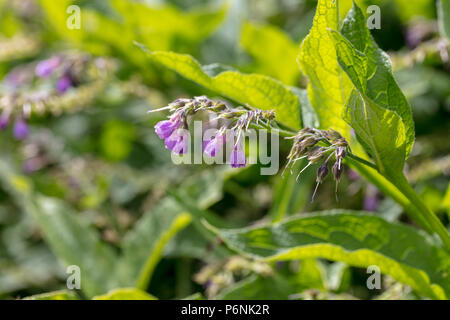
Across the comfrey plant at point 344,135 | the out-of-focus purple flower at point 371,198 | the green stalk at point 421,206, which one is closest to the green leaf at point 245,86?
the comfrey plant at point 344,135

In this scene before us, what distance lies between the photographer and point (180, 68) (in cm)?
111

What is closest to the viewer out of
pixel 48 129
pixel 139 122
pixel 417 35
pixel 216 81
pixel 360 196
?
pixel 216 81

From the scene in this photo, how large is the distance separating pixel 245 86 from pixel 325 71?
0.16m

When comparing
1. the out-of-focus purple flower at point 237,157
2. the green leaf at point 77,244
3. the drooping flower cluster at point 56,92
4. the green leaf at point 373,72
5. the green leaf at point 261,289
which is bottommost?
the green leaf at point 261,289

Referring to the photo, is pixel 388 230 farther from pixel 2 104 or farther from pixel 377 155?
pixel 2 104

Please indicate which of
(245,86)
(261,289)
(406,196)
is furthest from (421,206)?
(261,289)

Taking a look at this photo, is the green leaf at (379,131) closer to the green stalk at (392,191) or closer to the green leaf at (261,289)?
the green stalk at (392,191)

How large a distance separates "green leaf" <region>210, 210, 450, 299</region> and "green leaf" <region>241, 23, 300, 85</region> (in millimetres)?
907

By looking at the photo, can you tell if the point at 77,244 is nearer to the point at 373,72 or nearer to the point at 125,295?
the point at 125,295

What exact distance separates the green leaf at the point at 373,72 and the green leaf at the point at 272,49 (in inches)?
37.8

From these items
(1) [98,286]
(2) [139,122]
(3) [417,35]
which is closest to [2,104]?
(1) [98,286]

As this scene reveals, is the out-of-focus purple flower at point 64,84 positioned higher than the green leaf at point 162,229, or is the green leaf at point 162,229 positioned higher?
the out-of-focus purple flower at point 64,84

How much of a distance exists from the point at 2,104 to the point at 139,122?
764 mm

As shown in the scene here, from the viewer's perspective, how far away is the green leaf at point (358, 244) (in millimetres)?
1155
